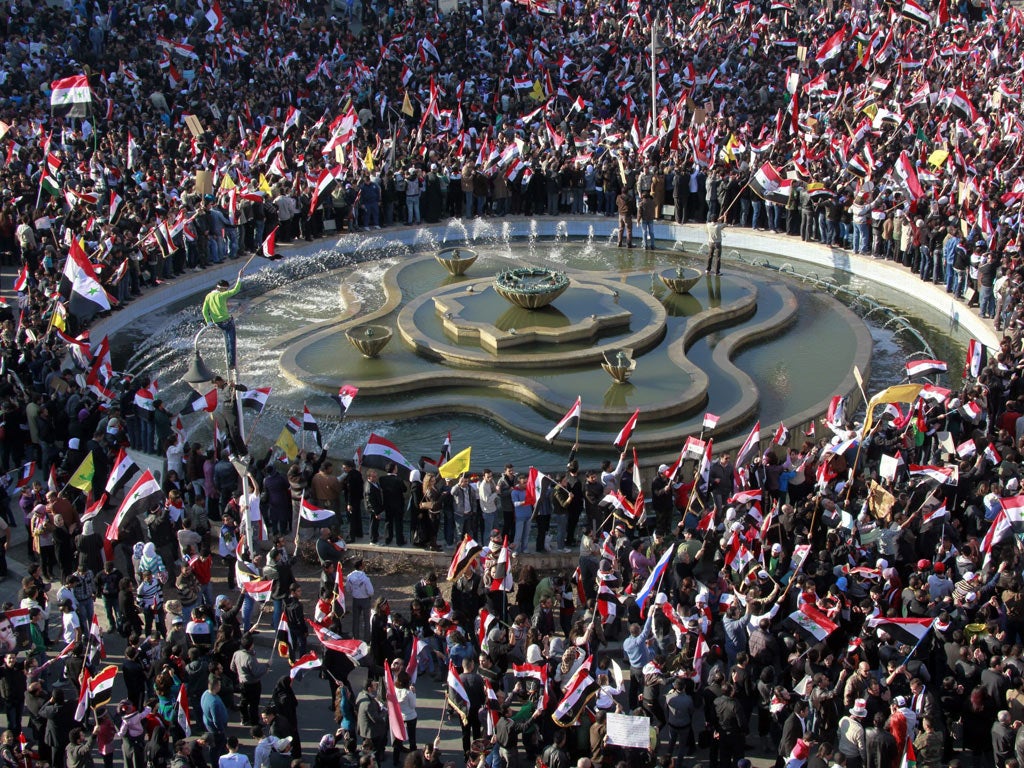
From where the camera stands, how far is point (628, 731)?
1340 cm

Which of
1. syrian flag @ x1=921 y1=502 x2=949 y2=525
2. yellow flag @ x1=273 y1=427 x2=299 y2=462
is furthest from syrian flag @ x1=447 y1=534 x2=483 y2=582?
syrian flag @ x1=921 y1=502 x2=949 y2=525

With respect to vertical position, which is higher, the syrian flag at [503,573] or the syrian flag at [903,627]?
the syrian flag at [903,627]

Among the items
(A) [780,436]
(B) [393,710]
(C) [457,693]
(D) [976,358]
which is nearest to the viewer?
(B) [393,710]

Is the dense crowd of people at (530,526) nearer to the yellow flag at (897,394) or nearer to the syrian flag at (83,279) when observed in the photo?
the syrian flag at (83,279)

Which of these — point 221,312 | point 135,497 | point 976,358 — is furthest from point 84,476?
point 976,358

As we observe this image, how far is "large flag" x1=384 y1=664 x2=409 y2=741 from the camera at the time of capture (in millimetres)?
13531

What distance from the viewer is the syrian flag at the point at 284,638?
16.1 meters

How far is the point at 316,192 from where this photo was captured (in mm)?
34031

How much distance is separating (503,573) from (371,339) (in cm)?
1004

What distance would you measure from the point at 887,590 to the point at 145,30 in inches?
1435

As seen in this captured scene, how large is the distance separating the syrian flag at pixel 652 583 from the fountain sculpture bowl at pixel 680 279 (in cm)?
1397

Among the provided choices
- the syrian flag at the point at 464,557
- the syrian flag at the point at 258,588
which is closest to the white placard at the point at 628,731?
the syrian flag at the point at 464,557

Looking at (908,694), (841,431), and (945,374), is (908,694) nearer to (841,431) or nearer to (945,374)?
(841,431)

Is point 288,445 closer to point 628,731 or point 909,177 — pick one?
point 628,731
